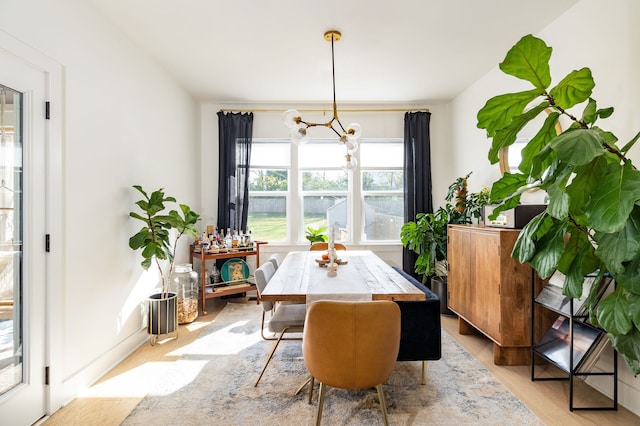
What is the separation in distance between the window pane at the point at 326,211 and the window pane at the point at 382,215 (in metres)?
0.32

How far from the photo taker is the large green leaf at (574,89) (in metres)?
1.48

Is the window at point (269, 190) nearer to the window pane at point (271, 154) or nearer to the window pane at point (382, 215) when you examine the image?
the window pane at point (271, 154)

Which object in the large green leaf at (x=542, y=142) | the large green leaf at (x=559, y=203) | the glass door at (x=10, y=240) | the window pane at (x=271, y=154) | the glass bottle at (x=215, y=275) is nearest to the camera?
the large green leaf at (x=559, y=203)

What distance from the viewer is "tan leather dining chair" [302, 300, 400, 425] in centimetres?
164

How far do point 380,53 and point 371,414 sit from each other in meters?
3.06

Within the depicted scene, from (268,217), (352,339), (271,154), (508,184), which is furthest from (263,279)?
(271,154)

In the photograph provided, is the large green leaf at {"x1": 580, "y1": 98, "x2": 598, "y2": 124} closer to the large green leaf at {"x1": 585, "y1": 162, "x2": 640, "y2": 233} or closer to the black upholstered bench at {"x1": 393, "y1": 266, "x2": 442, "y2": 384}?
the large green leaf at {"x1": 585, "y1": 162, "x2": 640, "y2": 233}

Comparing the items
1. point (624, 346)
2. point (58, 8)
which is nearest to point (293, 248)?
point (58, 8)

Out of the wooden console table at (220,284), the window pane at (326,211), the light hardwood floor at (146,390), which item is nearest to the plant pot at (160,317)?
the light hardwood floor at (146,390)

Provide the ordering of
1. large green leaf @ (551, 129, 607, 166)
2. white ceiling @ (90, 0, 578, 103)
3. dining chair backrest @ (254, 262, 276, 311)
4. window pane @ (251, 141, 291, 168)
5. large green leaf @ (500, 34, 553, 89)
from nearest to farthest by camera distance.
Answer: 1. large green leaf @ (551, 129, 607, 166)
2. large green leaf @ (500, 34, 553, 89)
3. dining chair backrest @ (254, 262, 276, 311)
4. white ceiling @ (90, 0, 578, 103)
5. window pane @ (251, 141, 291, 168)

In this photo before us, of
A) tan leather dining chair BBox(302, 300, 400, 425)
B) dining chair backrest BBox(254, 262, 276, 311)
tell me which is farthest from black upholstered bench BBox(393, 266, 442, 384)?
dining chair backrest BBox(254, 262, 276, 311)

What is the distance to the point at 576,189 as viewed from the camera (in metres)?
1.35

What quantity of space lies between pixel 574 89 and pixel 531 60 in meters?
0.26

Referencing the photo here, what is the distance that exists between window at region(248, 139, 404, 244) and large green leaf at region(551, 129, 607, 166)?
383cm
